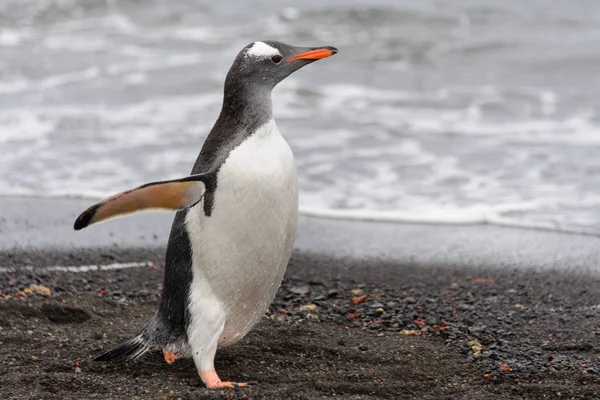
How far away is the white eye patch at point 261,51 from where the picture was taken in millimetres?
3801

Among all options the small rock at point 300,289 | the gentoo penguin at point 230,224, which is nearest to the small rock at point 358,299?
the small rock at point 300,289

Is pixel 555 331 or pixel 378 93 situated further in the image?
pixel 378 93

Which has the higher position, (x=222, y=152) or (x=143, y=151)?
(x=222, y=152)

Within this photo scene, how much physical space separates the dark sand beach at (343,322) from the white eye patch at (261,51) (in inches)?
49.7

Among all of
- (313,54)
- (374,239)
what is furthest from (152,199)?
(374,239)

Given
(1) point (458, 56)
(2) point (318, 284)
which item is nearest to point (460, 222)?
(2) point (318, 284)

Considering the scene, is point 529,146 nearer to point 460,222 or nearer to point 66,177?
point 460,222

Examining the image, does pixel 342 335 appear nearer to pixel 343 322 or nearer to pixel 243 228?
pixel 343 322

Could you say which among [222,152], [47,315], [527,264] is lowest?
[527,264]

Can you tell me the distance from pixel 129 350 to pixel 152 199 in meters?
0.72

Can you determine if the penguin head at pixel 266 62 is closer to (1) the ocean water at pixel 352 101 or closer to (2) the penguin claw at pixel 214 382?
(2) the penguin claw at pixel 214 382

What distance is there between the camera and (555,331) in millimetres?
4543

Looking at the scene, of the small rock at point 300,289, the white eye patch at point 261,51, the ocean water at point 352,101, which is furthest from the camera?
the ocean water at point 352,101

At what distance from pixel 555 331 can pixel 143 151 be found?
505cm
